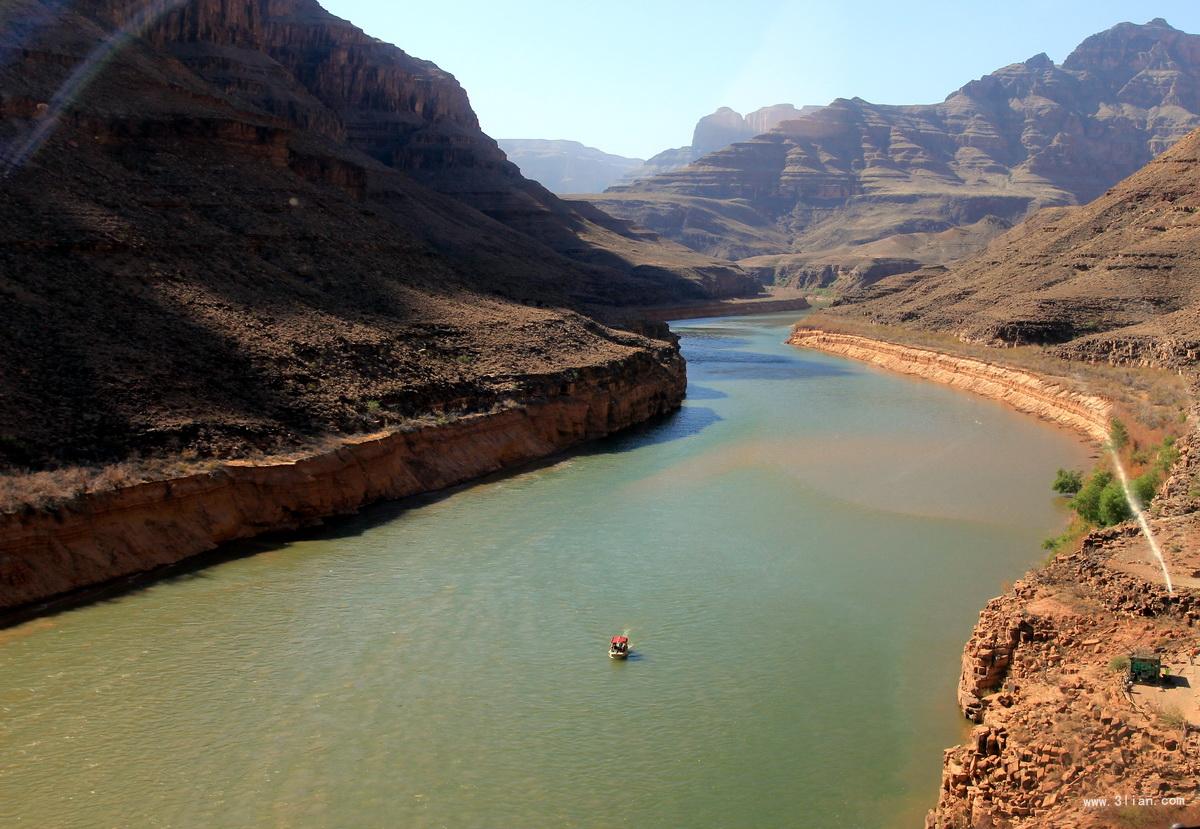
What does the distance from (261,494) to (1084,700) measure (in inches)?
850

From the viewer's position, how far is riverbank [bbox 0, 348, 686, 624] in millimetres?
24781

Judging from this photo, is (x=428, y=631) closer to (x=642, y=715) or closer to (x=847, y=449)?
(x=642, y=715)

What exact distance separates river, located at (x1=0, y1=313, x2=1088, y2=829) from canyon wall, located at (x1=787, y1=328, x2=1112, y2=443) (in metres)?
14.5

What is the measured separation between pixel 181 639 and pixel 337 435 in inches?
466

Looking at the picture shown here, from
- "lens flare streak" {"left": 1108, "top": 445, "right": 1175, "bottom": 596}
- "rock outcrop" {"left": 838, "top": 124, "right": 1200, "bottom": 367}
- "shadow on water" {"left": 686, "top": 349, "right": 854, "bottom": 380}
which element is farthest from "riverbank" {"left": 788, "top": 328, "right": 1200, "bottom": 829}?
"shadow on water" {"left": 686, "top": 349, "right": 854, "bottom": 380}

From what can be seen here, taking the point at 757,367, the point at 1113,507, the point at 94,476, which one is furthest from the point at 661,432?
the point at 94,476

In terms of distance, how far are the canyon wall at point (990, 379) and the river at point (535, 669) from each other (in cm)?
1449

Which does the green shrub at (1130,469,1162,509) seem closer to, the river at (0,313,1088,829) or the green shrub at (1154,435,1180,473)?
the green shrub at (1154,435,1180,473)

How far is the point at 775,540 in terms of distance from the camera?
31312mm

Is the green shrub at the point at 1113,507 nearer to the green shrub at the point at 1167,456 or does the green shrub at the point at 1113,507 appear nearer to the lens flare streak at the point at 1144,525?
the lens flare streak at the point at 1144,525

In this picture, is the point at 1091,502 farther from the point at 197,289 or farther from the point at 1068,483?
the point at 197,289

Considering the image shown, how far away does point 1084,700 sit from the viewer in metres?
15.6

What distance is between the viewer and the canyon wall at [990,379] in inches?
1967

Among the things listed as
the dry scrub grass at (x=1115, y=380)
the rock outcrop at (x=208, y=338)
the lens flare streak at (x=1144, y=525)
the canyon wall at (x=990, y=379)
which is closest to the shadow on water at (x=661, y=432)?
the rock outcrop at (x=208, y=338)
